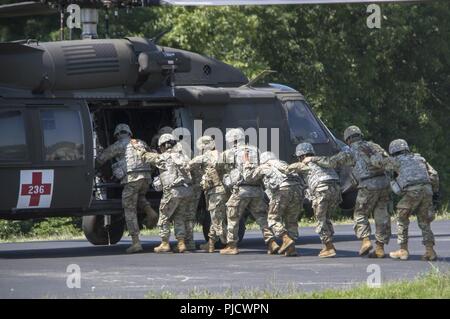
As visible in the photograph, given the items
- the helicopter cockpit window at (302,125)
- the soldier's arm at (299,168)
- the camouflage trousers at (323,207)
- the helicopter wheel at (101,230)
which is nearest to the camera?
the camouflage trousers at (323,207)

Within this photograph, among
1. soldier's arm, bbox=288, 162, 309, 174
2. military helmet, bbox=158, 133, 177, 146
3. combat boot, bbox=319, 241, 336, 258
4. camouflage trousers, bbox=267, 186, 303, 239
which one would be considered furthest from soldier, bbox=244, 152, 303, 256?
military helmet, bbox=158, 133, 177, 146

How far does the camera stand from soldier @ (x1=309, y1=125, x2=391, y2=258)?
56.4 ft

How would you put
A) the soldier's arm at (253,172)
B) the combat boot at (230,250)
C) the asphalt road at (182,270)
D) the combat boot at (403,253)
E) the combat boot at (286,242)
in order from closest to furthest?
the asphalt road at (182,270) < the combat boot at (403,253) < the combat boot at (286,242) < the soldier's arm at (253,172) < the combat boot at (230,250)

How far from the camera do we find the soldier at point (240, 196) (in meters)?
18.1

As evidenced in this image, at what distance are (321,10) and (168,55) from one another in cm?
2225

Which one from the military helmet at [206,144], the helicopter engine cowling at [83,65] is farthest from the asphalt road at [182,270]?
the helicopter engine cowling at [83,65]

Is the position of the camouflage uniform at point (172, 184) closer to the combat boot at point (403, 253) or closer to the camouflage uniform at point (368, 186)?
the camouflage uniform at point (368, 186)

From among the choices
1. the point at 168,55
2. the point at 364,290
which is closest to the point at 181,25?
the point at 168,55

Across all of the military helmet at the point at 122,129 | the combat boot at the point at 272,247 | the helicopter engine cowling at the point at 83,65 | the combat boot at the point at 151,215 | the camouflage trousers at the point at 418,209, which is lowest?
the combat boot at the point at 272,247

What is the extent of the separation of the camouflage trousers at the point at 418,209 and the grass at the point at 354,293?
3.40 m

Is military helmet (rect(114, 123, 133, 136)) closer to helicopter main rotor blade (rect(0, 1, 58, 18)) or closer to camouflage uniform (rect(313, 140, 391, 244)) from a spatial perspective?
helicopter main rotor blade (rect(0, 1, 58, 18))

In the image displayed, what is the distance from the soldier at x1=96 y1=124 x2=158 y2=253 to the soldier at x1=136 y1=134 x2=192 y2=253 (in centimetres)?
15
